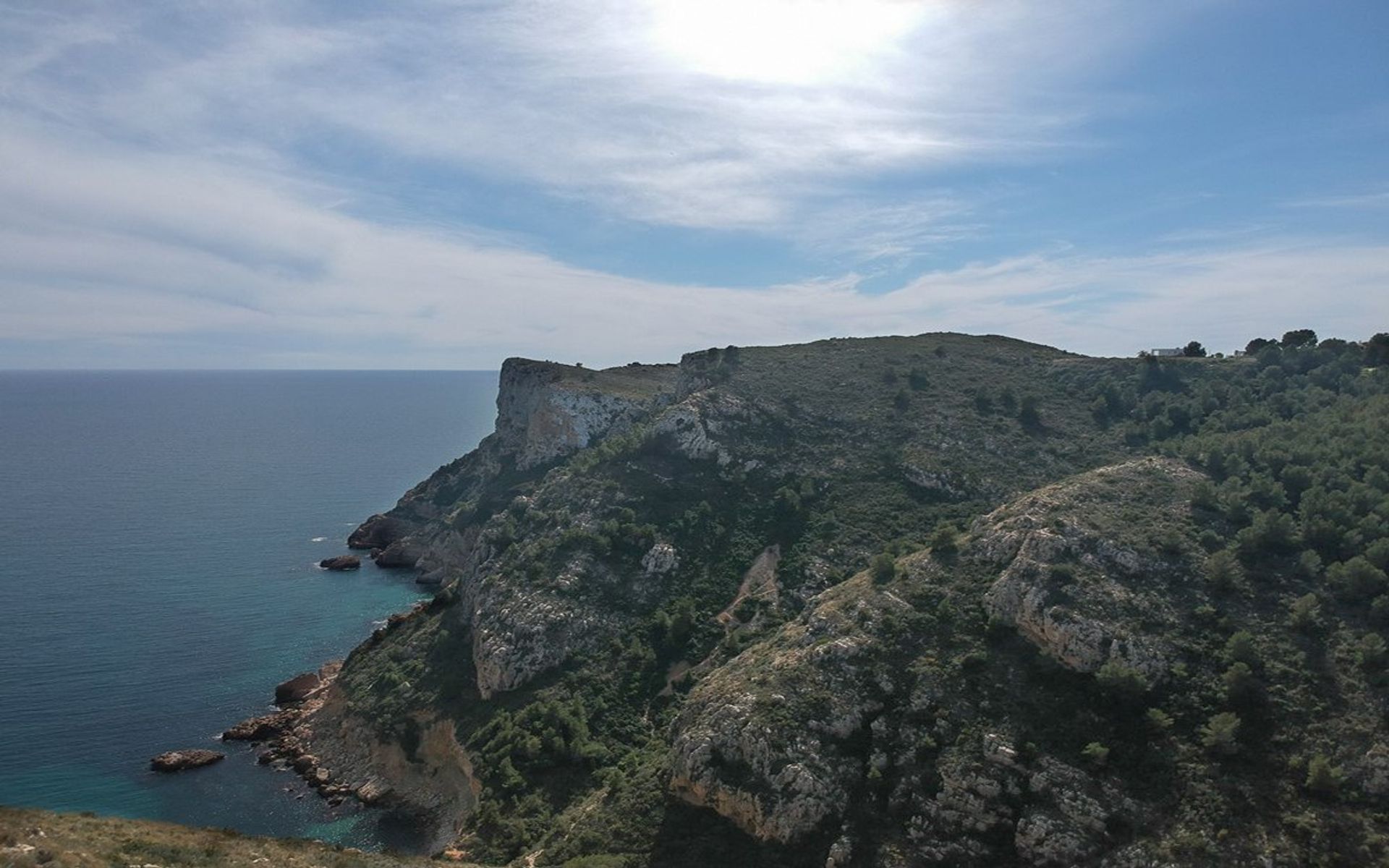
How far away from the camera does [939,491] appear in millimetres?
75812

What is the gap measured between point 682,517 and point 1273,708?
164 ft

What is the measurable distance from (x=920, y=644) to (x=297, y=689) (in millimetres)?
59131

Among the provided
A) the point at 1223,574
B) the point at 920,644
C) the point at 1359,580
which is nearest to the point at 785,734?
the point at 920,644

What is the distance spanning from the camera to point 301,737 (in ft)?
211

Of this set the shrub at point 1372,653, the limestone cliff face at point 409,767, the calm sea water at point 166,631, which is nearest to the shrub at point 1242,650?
the shrub at point 1372,653

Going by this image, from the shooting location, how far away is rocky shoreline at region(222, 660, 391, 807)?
56.7 meters

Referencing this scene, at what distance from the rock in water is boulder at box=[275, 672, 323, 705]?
30.6 feet

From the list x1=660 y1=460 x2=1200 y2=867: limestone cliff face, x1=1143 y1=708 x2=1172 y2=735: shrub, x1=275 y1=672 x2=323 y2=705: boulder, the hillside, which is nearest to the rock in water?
the hillside

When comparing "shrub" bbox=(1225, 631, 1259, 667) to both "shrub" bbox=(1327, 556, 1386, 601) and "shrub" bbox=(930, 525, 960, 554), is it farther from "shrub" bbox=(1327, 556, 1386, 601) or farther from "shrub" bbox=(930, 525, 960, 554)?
"shrub" bbox=(930, 525, 960, 554)

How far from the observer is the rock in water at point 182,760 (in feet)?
192

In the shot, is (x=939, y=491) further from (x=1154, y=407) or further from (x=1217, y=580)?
(x=1154, y=407)

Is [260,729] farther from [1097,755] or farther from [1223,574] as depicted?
[1223,574]

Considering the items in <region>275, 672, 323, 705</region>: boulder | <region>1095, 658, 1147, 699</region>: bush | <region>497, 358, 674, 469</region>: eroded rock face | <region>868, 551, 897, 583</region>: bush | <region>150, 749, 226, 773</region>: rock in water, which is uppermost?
<region>497, 358, 674, 469</region>: eroded rock face

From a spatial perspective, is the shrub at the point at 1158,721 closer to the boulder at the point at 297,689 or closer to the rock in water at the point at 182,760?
A: the rock in water at the point at 182,760
